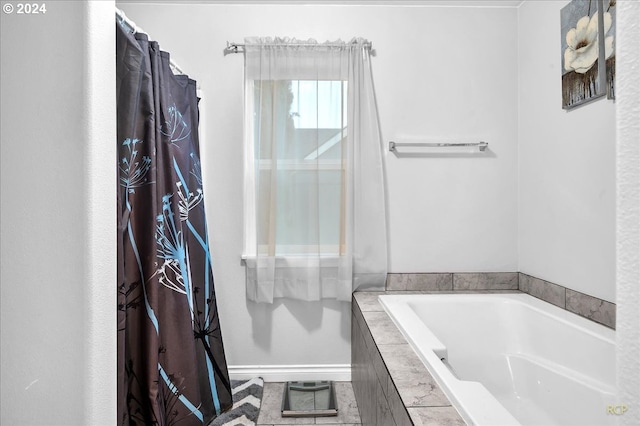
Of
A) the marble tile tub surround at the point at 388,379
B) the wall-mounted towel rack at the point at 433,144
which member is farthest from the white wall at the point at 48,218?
the wall-mounted towel rack at the point at 433,144

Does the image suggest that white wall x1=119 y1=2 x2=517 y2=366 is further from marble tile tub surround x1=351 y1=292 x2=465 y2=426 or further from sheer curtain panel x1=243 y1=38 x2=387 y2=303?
marble tile tub surround x1=351 y1=292 x2=465 y2=426

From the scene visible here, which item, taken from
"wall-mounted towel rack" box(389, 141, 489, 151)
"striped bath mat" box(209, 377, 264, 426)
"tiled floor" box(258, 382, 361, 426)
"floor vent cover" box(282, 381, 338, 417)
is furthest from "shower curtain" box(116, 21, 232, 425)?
→ "wall-mounted towel rack" box(389, 141, 489, 151)

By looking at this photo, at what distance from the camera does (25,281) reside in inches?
31.5

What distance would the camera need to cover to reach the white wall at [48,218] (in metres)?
0.80

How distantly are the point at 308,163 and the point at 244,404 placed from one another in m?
1.38

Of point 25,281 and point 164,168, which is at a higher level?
point 164,168

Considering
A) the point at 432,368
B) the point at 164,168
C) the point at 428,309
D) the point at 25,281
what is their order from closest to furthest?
the point at 25,281, the point at 432,368, the point at 164,168, the point at 428,309

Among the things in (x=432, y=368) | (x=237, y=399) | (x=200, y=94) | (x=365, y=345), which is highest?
(x=200, y=94)

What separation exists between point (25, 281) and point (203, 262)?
1.23m

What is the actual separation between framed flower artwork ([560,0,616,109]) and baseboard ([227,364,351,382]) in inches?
76.7

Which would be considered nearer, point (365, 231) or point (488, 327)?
point (488, 327)

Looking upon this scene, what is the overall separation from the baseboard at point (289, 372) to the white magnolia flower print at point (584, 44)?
205cm

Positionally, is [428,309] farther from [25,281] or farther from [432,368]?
[25,281]

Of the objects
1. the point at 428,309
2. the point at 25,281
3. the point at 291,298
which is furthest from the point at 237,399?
the point at 25,281
